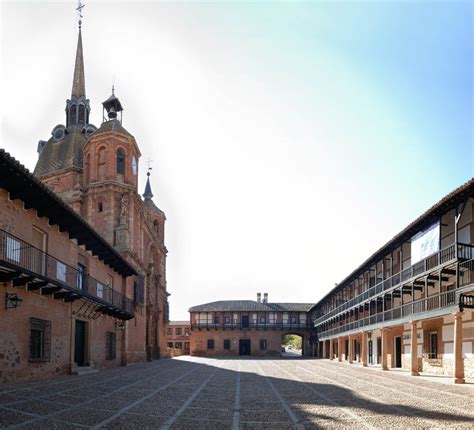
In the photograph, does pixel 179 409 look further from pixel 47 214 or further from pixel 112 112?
pixel 112 112

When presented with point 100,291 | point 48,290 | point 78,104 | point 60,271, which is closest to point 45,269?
point 48,290

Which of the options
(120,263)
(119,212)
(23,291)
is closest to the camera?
(23,291)

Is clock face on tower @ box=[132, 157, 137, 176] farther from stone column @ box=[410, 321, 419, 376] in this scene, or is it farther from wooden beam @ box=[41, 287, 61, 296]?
stone column @ box=[410, 321, 419, 376]

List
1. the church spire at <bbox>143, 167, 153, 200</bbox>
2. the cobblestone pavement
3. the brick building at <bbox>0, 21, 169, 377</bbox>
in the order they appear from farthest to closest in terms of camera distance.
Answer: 1. the church spire at <bbox>143, 167, 153, 200</bbox>
2. the brick building at <bbox>0, 21, 169, 377</bbox>
3. the cobblestone pavement

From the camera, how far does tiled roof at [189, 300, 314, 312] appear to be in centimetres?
6078

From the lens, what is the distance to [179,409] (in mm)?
10180

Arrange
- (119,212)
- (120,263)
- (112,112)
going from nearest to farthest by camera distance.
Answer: (120,263)
(119,212)
(112,112)

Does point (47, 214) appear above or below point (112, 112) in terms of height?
below

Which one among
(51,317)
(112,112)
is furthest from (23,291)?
(112,112)

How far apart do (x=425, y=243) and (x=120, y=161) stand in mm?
23026

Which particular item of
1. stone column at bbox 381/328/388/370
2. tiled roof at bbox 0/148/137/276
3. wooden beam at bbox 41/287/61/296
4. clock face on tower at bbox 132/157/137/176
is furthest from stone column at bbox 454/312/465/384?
clock face on tower at bbox 132/157/137/176

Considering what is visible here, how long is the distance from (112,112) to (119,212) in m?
9.07

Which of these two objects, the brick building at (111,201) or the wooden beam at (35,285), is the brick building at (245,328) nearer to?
the brick building at (111,201)

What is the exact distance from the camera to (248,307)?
6150cm
